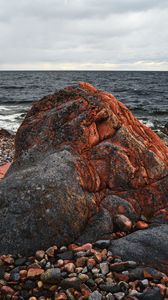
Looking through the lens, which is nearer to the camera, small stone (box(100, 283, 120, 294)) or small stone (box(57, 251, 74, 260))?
small stone (box(100, 283, 120, 294))

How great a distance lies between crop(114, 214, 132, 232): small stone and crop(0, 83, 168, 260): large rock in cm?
15

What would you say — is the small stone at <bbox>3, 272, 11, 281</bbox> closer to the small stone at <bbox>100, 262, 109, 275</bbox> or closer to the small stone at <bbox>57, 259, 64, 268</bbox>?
the small stone at <bbox>57, 259, 64, 268</bbox>

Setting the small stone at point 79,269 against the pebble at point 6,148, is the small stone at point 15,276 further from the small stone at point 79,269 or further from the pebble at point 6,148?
the pebble at point 6,148

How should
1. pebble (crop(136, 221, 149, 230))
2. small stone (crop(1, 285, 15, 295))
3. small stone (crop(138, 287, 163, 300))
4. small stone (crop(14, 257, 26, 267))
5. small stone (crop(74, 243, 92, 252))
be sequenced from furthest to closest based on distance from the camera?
pebble (crop(136, 221, 149, 230)) < small stone (crop(74, 243, 92, 252)) < small stone (crop(14, 257, 26, 267)) < small stone (crop(1, 285, 15, 295)) < small stone (crop(138, 287, 163, 300))

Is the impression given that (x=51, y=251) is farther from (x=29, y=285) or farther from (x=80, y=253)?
(x=29, y=285)

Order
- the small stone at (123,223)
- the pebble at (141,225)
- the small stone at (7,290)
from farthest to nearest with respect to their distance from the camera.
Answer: the pebble at (141,225) → the small stone at (123,223) → the small stone at (7,290)

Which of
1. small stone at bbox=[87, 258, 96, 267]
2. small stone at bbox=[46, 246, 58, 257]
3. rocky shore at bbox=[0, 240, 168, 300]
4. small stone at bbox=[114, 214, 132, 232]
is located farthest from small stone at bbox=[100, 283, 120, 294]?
small stone at bbox=[114, 214, 132, 232]

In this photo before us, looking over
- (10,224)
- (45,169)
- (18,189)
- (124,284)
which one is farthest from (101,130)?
(124,284)

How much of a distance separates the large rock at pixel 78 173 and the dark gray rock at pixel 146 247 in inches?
19.1

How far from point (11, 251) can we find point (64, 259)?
0.88 metres

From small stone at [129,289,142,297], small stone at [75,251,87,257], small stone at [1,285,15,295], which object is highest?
small stone at [75,251,87,257]

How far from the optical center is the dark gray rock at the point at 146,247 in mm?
5586

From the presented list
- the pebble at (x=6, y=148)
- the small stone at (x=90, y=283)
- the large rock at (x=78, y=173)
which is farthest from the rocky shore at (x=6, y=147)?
the small stone at (x=90, y=283)

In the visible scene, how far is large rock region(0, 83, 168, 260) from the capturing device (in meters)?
5.99
